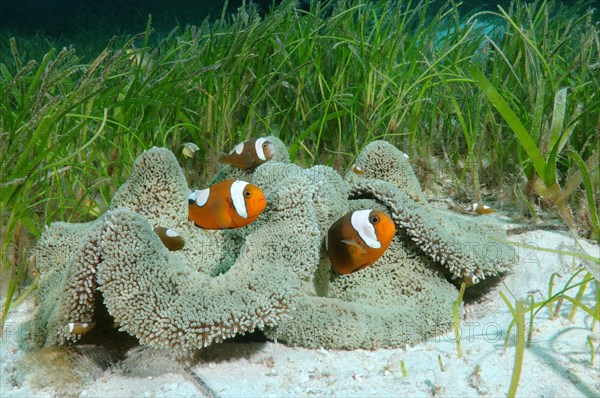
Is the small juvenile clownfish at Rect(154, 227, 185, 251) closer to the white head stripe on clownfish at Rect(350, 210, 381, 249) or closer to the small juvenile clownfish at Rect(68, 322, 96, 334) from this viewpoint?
the small juvenile clownfish at Rect(68, 322, 96, 334)

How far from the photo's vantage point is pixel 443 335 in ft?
8.34

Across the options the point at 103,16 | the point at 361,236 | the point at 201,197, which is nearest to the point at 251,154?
the point at 201,197

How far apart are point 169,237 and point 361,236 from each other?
3.41ft

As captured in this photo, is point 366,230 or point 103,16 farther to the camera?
point 103,16

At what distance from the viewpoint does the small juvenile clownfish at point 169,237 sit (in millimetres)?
2559

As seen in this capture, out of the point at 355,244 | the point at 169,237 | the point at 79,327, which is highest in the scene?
the point at 169,237

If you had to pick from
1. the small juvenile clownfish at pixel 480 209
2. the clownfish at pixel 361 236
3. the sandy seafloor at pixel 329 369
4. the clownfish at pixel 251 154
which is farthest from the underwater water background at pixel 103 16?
the sandy seafloor at pixel 329 369

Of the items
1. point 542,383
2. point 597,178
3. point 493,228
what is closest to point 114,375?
point 542,383

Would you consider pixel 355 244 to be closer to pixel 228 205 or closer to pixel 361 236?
pixel 361 236

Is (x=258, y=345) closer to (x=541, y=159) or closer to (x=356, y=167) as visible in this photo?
(x=356, y=167)

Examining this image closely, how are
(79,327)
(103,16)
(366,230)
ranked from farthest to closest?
(103,16) < (366,230) < (79,327)

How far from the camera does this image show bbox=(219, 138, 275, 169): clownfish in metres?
3.06

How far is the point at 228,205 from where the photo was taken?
244cm

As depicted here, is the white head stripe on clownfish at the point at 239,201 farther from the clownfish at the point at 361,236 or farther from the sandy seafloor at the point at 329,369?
the sandy seafloor at the point at 329,369
